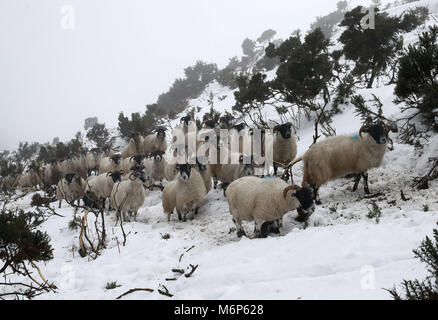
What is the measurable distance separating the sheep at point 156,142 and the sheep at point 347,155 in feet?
31.9

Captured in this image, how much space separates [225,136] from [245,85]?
4.63 metres

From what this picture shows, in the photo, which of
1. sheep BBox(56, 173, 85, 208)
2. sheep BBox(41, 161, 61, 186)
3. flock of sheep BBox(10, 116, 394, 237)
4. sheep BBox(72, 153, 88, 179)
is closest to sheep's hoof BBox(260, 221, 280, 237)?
flock of sheep BBox(10, 116, 394, 237)

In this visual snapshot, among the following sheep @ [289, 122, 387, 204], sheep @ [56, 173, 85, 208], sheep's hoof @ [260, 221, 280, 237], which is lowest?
sheep @ [56, 173, 85, 208]

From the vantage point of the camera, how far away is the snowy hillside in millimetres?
3275

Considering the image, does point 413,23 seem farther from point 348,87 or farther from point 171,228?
point 171,228

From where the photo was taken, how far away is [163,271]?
5.05m

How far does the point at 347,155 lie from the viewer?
6.76 metres

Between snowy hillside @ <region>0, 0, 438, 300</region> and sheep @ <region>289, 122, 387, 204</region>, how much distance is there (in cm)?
61

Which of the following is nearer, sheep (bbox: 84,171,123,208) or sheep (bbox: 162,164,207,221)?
sheep (bbox: 162,164,207,221)

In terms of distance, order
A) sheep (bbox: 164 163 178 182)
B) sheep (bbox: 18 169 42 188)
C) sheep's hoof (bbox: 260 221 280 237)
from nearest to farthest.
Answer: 1. sheep's hoof (bbox: 260 221 280 237)
2. sheep (bbox: 164 163 178 182)
3. sheep (bbox: 18 169 42 188)

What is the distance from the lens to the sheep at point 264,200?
5.15m

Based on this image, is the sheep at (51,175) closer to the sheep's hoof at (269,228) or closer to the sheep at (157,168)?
the sheep at (157,168)

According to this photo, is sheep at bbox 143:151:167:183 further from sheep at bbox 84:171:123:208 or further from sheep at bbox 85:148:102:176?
sheep at bbox 85:148:102:176

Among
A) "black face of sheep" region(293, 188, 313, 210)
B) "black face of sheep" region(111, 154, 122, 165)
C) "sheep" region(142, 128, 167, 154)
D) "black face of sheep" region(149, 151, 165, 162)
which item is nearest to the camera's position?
"black face of sheep" region(293, 188, 313, 210)
